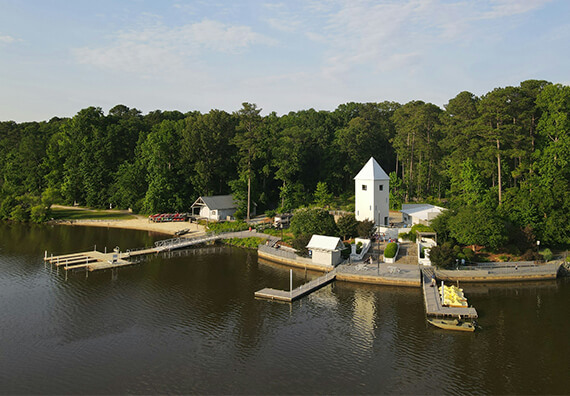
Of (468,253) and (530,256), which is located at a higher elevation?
(468,253)

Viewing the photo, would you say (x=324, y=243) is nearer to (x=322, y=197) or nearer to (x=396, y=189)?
(x=322, y=197)

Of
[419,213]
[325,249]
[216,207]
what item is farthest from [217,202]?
[419,213]

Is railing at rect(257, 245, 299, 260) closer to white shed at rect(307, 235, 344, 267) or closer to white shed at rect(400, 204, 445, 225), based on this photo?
white shed at rect(307, 235, 344, 267)

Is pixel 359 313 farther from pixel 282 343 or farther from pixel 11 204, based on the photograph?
pixel 11 204

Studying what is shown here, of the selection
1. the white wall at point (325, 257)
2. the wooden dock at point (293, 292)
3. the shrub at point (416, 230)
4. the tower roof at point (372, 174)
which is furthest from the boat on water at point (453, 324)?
the tower roof at point (372, 174)

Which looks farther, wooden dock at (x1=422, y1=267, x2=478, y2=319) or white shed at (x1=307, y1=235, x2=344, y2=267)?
white shed at (x1=307, y1=235, x2=344, y2=267)

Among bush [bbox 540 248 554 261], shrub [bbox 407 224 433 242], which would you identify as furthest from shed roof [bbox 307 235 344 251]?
bush [bbox 540 248 554 261]

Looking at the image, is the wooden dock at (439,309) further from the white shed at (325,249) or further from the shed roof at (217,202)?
the shed roof at (217,202)
